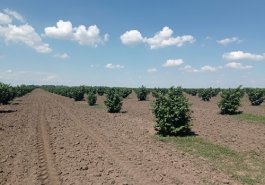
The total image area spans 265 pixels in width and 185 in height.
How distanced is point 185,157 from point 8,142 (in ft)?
29.4

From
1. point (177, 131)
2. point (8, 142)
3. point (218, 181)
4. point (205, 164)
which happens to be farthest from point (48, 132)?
point (218, 181)

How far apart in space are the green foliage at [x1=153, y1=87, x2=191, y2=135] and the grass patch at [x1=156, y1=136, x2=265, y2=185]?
1185mm

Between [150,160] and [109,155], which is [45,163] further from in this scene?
[150,160]

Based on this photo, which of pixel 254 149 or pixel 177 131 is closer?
pixel 254 149

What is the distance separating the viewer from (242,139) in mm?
17406

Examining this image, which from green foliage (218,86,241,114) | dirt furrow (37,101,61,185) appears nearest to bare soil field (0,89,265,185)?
dirt furrow (37,101,61,185)

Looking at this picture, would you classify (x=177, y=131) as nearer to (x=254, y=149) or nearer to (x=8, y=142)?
(x=254, y=149)

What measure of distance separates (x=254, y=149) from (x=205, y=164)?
11.7 ft

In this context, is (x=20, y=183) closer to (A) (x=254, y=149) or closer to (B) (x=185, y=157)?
(B) (x=185, y=157)

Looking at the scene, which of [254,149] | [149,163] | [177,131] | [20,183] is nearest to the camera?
[20,183]

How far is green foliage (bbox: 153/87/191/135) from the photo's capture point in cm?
1884

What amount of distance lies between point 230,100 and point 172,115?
12.9 m

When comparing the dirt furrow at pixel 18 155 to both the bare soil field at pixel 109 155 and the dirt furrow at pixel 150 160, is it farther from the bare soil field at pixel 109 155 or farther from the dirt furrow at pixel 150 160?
the dirt furrow at pixel 150 160

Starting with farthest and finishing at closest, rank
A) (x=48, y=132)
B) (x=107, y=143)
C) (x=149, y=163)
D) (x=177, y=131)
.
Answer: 1. (x=48, y=132)
2. (x=177, y=131)
3. (x=107, y=143)
4. (x=149, y=163)
